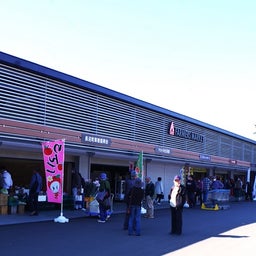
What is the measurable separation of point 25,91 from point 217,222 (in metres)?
8.82

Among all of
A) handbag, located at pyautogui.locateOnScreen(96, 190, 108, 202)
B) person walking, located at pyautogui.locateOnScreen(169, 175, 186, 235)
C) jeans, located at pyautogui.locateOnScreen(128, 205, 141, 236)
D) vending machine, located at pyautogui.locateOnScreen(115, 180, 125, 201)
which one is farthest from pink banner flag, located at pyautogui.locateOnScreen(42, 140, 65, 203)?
vending machine, located at pyautogui.locateOnScreen(115, 180, 125, 201)

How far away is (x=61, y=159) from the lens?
15367mm

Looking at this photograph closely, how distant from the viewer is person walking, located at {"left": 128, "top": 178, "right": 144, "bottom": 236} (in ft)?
40.8

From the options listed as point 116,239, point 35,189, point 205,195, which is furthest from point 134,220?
point 205,195

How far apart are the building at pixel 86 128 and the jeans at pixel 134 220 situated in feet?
19.9

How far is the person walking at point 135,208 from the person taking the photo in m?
12.4

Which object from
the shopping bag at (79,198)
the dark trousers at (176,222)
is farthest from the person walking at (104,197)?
the shopping bag at (79,198)

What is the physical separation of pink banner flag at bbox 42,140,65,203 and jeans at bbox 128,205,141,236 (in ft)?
11.7

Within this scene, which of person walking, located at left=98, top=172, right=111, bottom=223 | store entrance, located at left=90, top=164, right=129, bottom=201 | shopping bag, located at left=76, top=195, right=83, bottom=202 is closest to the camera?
person walking, located at left=98, top=172, right=111, bottom=223

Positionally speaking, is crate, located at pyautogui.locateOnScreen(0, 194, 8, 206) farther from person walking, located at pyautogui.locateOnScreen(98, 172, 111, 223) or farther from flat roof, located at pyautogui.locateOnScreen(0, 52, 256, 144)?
flat roof, located at pyautogui.locateOnScreen(0, 52, 256, 144)

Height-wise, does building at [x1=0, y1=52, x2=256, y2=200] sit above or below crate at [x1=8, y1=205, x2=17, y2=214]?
above

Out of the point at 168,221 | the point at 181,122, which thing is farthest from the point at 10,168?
the point at 181,122

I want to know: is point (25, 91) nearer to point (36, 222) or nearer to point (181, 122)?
point (36, 222)

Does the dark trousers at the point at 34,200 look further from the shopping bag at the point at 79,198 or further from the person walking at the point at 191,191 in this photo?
the person walking at the point at 191,191
